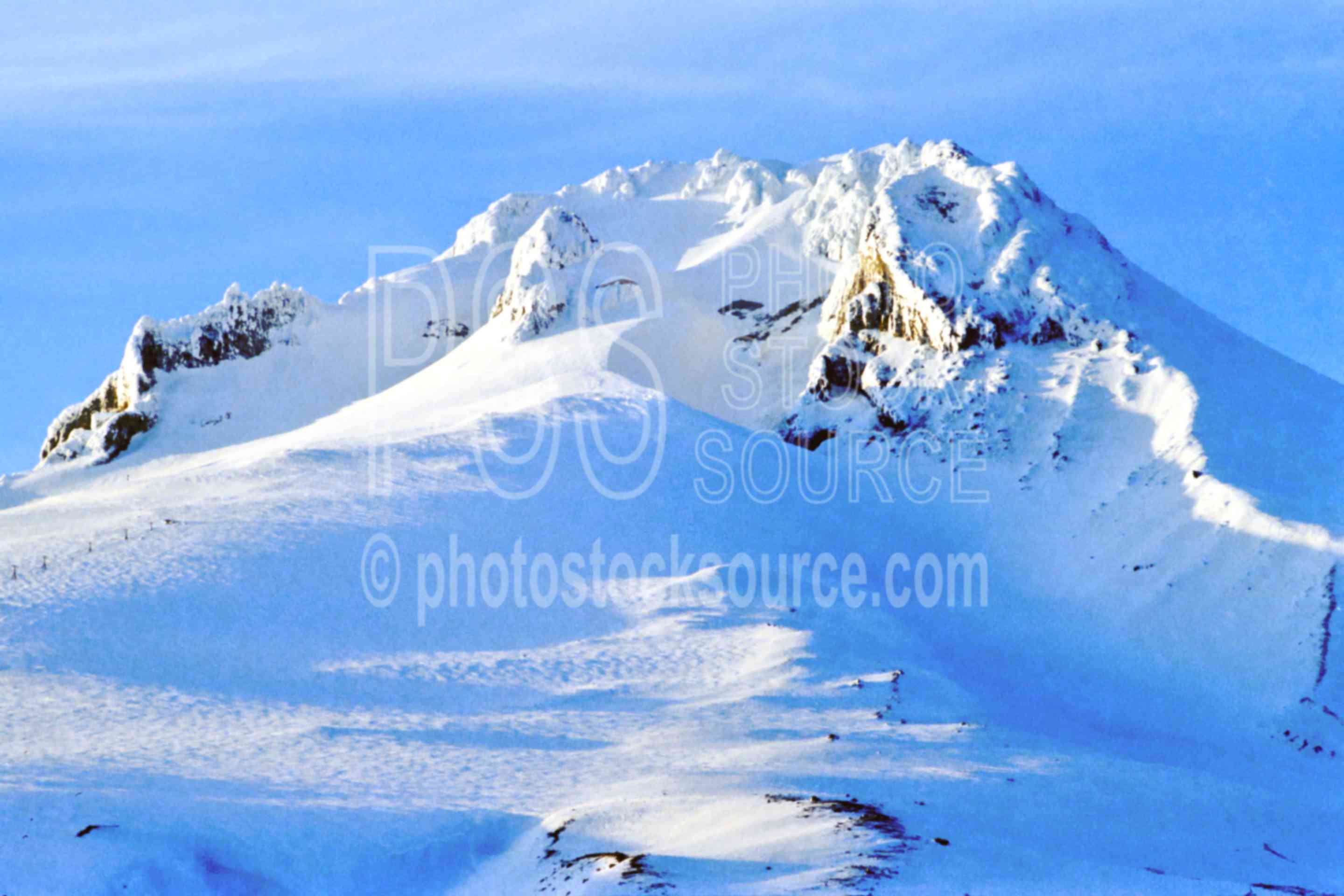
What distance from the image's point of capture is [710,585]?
117ft

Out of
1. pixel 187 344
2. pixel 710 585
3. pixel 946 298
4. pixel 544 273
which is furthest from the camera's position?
pixel 187 344

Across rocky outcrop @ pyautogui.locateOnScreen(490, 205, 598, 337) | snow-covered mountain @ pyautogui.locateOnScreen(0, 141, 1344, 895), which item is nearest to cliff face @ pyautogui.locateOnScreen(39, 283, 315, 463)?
snow-covered mountain @ pyautogui.locateOnScreen(0, 141, 1344, 895)

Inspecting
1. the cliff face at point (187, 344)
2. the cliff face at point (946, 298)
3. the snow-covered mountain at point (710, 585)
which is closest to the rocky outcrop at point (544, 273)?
the snow-covered mountain at point (710, 585)

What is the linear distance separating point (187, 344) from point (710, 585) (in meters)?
48.6

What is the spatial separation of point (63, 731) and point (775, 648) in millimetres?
16610

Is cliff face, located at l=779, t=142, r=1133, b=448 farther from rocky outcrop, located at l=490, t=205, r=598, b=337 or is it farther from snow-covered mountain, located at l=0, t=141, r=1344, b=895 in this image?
rocky outcrop, located at l=490, t=205, r=598, b=337

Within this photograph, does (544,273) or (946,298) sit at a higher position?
(544,273)

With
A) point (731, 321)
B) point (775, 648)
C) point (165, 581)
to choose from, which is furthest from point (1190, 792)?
point (731, 321)

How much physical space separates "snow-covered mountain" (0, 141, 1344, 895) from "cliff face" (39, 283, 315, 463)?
294 millimetres

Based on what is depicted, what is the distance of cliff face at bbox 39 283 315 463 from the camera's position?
233ft

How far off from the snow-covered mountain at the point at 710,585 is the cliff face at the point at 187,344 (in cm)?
29

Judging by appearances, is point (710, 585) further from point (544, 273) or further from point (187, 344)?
point (187, 344)

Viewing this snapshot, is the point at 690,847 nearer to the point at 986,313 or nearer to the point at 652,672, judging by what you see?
the point at 652,672

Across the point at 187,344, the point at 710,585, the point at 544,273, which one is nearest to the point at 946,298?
the point at 544,273
